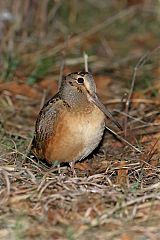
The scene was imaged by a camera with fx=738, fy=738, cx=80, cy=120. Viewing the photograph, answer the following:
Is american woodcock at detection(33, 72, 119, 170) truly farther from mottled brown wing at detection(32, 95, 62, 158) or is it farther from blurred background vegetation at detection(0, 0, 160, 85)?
blurred background vegetation at detection(0, 0, 160, 85)

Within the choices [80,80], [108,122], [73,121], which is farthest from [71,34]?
[73,121]

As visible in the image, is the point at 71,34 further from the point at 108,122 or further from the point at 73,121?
the point at 73,121

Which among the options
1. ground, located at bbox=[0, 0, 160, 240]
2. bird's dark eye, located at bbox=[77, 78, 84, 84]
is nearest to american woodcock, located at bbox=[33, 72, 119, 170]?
bird's dark eye, located at bbox=[77, 78, 84, 84]

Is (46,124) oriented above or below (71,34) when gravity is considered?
below

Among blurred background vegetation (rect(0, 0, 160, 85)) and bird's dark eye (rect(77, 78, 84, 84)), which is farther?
blurred background vegetation (rect(0, 0, 160, 85))

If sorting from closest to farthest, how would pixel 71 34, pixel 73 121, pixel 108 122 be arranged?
pixel 73 121 → pixel 108 122 → pixel 71 34

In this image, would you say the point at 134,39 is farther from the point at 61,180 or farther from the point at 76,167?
the point at 61,180

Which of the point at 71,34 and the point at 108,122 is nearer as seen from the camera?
the point at 108,122

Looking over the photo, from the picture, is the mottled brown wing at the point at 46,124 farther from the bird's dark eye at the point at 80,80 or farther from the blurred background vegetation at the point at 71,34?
the blurred background vegetation at the point at 71,34
